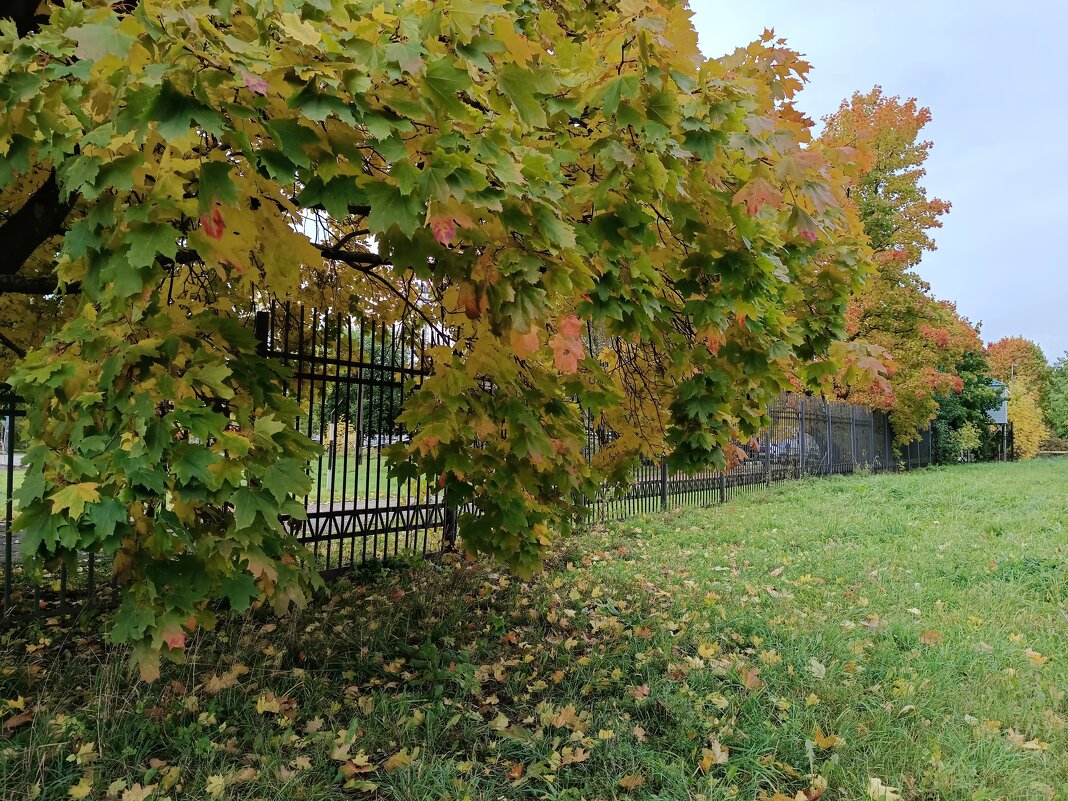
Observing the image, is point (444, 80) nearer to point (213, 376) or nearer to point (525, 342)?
point (525, 342)

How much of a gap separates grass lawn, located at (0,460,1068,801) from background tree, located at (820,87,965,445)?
15040 mm

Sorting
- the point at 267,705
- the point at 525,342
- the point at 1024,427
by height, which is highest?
the point at 1024,427

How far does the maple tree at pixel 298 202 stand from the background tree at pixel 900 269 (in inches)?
715

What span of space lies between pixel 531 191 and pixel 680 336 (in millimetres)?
1877

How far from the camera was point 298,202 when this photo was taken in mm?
1956

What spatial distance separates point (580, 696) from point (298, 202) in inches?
113

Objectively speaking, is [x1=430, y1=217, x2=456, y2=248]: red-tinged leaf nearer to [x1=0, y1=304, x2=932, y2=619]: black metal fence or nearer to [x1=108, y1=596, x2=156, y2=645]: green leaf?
[x1=0, y1=304, x2=932, y2=619]: black metal fence

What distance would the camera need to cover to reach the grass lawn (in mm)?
2760

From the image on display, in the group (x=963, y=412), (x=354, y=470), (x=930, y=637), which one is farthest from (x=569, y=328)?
(x=963, y=412)

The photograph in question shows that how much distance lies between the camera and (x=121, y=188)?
1.71 m

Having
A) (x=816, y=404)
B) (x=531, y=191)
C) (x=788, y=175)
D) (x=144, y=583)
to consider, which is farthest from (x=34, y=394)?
(x=816, y=404)

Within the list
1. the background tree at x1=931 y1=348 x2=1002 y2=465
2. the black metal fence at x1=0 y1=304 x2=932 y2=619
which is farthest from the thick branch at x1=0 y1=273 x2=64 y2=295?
the background tree at x1=931 y1=348 x2=1002 y2=465

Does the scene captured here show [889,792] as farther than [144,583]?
Yes

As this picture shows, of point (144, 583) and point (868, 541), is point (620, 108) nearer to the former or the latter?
point (144, 583)
